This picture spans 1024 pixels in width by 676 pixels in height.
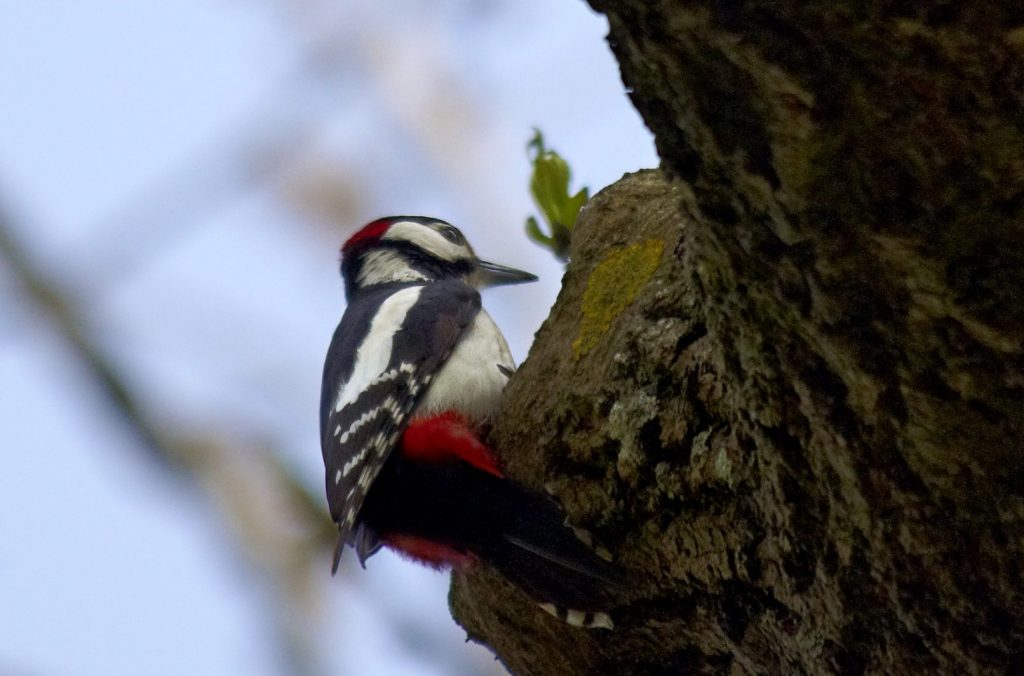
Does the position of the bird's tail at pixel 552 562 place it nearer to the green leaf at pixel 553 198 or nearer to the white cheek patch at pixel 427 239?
the green leaf at pixel 553 198

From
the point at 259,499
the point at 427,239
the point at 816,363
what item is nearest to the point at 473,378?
the point at 427,239

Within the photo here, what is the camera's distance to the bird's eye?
4547mm

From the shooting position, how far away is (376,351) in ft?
11.2

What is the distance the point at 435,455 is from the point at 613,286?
581 mm

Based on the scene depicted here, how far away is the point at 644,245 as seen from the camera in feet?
9.34

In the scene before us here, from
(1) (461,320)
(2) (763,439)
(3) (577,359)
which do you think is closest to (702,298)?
(2) (763,439)

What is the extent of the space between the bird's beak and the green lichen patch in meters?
1.47

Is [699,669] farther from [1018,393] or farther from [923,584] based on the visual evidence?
[1018,393]

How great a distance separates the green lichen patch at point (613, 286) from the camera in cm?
275

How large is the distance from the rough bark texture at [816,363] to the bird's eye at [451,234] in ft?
6.24

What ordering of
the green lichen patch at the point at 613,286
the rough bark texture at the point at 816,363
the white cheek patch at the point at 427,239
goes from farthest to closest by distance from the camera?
the white cheek patch at the point at 427,239 < the green lichen patch at the point at 613,286 < the rough bark texture at the point at 816,363

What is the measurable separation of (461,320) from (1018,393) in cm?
210

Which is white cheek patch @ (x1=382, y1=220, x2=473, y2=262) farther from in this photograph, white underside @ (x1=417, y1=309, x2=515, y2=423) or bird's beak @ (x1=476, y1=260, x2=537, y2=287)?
white underside @ (x1=417, y1=309, x2=515, y2=423)

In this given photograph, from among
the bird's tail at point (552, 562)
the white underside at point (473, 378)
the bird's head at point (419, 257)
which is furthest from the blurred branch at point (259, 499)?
the bird's tail at point (552, 562)
